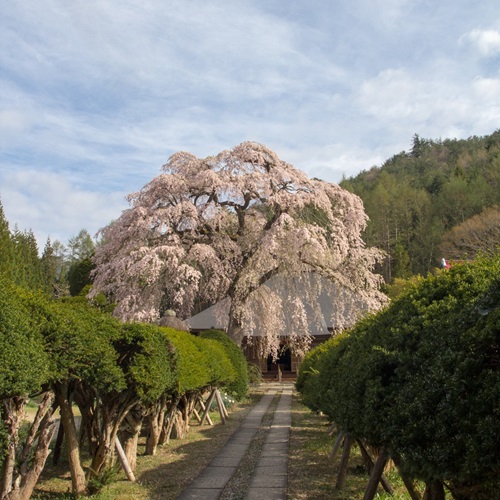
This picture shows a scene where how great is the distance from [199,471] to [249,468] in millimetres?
749

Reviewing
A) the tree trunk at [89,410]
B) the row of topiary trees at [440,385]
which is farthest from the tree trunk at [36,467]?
the row of topiary trees at [440,385]

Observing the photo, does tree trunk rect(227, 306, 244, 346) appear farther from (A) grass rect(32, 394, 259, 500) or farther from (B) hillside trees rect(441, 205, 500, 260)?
(B) hillside trees rect(441, 205, 500, 260)

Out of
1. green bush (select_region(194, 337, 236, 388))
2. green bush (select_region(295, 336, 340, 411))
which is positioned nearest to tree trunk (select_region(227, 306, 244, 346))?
green bush (select_region(295, 336, 340, 411))

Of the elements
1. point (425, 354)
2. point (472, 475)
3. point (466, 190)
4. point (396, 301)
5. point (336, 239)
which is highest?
point (466, 190)

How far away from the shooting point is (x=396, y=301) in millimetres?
5117

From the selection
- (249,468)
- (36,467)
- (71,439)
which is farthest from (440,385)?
(249,468)

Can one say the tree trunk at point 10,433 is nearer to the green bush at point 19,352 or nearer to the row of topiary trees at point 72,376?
the row of topiary trees at point 72,376

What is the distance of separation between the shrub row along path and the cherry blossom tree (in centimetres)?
610

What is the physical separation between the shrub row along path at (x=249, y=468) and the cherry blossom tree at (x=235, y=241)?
6.10 meters

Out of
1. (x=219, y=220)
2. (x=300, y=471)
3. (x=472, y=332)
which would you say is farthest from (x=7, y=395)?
(x=219, y=220)

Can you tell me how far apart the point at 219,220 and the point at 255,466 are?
1185cm

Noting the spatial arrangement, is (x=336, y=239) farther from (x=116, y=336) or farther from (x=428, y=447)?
(x=428, y=447)

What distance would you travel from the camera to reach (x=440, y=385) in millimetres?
3168

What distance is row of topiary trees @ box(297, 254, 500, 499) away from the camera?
2.81m
